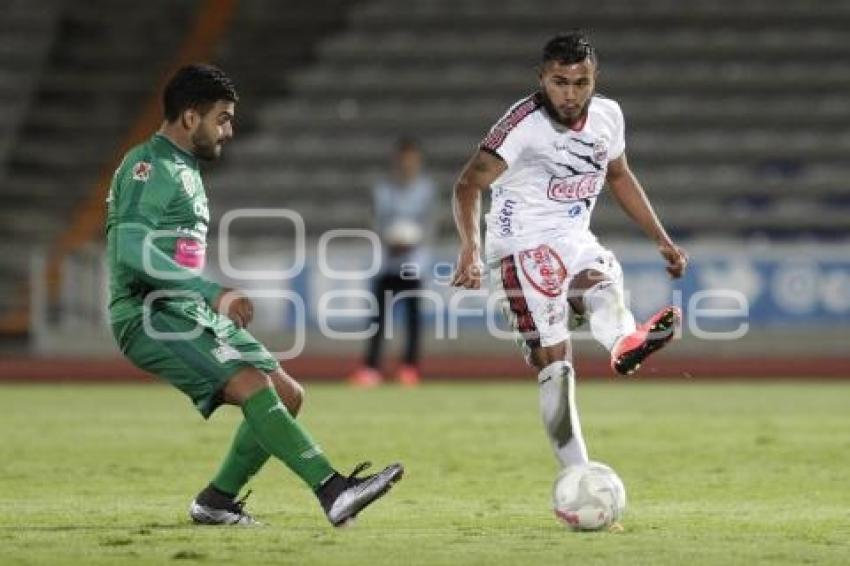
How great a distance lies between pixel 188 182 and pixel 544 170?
1.50 metres

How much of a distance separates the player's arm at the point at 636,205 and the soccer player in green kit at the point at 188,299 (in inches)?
63.9

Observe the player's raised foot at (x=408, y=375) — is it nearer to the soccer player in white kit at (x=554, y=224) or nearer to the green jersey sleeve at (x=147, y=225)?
the soccer player in white kit at (x=554, y=224)

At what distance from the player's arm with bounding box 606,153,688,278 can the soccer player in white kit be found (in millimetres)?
20

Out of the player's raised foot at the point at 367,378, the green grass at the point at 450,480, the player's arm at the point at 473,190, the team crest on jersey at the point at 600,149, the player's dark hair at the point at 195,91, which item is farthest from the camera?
the player's raised foot at the point at 367,378

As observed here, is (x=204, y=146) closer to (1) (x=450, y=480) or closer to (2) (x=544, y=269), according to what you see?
(2) (x=544, y=269)

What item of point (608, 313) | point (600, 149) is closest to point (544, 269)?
point (608, 313)

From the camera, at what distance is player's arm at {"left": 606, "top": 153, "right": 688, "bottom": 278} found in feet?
25.3

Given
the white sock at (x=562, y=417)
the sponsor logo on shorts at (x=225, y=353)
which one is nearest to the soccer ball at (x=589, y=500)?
the white sock at (x=562, y=417)

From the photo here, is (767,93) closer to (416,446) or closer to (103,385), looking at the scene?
(103,385)

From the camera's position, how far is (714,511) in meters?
7.64

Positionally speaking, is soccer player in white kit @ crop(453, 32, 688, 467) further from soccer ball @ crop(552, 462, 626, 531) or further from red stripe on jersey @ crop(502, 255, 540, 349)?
soccer ball @ crop(552, 462, 626, 531)

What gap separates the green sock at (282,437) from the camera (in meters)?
6.81

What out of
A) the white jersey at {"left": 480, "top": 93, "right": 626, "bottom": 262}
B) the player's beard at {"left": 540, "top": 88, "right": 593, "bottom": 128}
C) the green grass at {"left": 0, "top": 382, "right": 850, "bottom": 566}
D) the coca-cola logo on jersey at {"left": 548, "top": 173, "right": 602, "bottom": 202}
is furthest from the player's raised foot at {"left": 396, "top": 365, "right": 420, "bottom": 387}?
the player's beard at {"left": 540, "top": 88, "right": 593, "bottom": 128}

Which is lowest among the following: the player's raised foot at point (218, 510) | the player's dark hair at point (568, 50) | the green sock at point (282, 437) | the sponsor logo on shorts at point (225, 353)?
the player's raised foot at point (218, 510)
